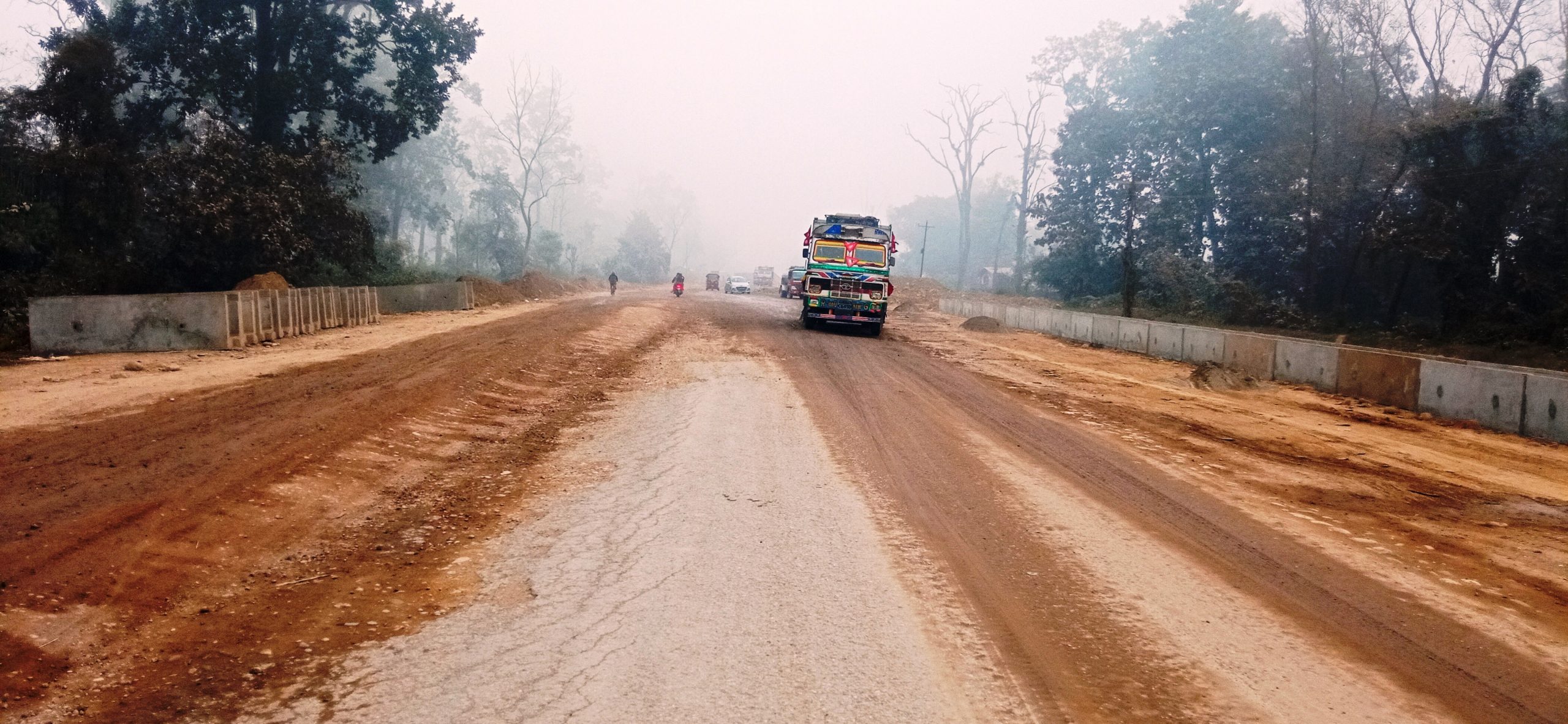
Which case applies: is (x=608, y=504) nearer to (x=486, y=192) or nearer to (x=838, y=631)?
(x=838, y=631)

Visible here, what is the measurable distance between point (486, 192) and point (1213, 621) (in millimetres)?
66292

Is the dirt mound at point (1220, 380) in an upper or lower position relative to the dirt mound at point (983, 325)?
lower

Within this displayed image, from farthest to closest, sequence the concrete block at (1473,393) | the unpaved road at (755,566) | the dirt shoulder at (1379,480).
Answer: the concrete block at (1473,393)
the dirt shoulder at (1379,480)
the unpaved road at (755,566)

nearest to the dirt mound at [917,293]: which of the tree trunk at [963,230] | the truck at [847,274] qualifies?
the tree trunk at [963,230]

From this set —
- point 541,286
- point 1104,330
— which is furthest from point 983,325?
point 541,286

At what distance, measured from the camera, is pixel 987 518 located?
7.18 metres

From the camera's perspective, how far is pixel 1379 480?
8.75 metres

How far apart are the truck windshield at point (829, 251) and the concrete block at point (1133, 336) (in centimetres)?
780

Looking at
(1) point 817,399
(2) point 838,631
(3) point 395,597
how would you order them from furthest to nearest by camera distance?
1. (1) point 817,399
2. (3) point 395,597
3. (2) point 838,631

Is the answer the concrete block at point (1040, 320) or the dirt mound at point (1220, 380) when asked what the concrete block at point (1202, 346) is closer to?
the dirt mound at point (1220, 380)

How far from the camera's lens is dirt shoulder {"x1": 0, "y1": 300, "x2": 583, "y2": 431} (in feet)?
31.8

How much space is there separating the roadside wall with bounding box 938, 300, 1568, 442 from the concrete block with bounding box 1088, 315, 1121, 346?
21cm

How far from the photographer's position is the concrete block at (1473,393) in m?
11.5

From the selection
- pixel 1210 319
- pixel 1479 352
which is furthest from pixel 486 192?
pixel 1479 352
